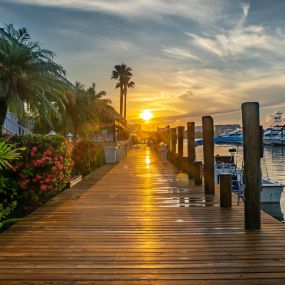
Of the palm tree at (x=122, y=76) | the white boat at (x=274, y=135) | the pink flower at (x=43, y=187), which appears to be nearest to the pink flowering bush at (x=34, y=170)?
the pink flower at (x=43, y=187)

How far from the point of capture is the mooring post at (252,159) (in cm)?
661

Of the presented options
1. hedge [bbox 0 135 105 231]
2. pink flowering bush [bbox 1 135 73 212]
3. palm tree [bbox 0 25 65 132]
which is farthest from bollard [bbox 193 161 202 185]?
palm tree [bbox 0 25 65 132]

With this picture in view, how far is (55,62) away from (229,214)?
8724mm

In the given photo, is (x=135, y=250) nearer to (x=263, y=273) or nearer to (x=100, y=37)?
(x=263, y=273)

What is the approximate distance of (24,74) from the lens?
12695 mm

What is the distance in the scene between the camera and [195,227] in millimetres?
6941

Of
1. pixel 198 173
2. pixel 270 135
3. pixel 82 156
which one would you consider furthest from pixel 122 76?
pixel 198 173

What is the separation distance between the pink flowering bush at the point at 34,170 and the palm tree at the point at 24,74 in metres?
4.27

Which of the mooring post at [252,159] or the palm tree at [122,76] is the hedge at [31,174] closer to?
the mooring post at [252,159]

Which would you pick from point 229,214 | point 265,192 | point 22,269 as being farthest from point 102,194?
point 265,192

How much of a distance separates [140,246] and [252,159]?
246 centimetres

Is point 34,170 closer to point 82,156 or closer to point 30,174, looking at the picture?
point 30,174

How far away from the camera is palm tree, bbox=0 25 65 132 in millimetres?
12445

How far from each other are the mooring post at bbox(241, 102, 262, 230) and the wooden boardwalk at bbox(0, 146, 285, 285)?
0.28 m
